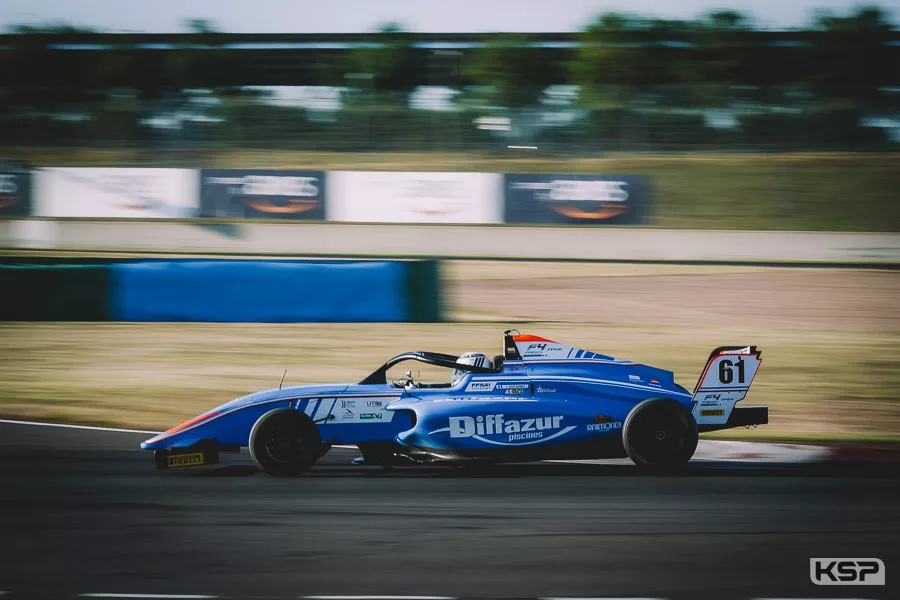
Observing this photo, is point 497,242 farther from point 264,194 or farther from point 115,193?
point 115,193

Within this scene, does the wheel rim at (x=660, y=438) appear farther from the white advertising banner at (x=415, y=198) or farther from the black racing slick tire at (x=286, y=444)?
the white advertising banner at (x=415, y=198)

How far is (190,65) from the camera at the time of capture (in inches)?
1405

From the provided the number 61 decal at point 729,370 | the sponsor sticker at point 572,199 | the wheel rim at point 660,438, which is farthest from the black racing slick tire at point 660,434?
the sponsor sticker at point 572,199

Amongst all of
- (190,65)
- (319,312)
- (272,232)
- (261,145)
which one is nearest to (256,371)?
(319,312)

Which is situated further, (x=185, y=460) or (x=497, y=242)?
(x=497, y=242)

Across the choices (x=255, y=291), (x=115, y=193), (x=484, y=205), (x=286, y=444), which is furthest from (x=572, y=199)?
(x=286, y=444)

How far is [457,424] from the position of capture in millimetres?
6988

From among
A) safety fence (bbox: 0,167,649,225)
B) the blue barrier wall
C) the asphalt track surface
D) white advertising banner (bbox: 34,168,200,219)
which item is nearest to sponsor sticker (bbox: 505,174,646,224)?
safety fence (bbox: 0,167,649,225)

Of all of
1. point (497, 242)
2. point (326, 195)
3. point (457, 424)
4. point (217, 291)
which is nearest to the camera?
Answer: point (457, 424)

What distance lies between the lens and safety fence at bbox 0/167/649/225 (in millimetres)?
23859

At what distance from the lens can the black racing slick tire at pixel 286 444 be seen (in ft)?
22.9

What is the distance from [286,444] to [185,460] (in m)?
0.70

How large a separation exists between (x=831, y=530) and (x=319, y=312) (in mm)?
10683

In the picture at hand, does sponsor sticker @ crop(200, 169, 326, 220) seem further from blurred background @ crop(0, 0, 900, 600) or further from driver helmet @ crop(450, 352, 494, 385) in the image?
driver helmet @ crop(450, 352, 494, 385)
